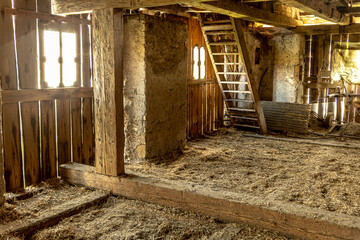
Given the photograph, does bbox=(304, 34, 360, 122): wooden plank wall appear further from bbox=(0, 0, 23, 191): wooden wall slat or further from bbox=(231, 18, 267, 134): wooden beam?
bbox=(0, 0, 23, 191): wooden wall slat

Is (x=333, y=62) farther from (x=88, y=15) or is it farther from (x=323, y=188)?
(x=88, y=15)

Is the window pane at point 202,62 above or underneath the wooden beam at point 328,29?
underneath

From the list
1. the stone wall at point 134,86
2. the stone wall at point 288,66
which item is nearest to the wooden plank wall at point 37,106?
the stone wall at point 134,86

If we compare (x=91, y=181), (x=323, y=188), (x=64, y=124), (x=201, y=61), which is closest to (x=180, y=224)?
(x=91, y=181)

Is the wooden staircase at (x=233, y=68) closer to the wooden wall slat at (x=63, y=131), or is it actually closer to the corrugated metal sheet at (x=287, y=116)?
the corrugated metal sheet at (x=287, y=116)

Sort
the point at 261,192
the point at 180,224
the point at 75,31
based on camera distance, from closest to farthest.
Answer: the point at 180,224
the point at 261,192
the point at 75,31

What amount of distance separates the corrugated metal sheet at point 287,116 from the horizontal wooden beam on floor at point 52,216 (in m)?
5.40

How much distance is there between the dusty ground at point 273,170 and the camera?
4.24 m

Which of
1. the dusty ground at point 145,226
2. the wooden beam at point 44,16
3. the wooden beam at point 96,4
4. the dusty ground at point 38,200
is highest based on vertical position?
the wooden beam at point 96,4

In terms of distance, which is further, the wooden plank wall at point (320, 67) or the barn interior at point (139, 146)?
the wooden plank wall at point (320, 67)

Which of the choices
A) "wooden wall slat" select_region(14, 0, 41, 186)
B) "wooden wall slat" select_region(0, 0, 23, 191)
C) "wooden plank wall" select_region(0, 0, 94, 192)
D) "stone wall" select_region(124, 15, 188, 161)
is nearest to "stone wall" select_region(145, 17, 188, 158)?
"stone wall" select_region(124, 15, 188, 161)

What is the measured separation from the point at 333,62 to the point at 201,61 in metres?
4.11

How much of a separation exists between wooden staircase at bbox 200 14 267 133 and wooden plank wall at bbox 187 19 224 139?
10.3 inches

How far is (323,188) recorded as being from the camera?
4488 millimetres
